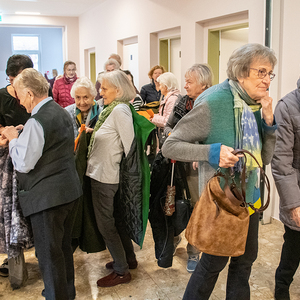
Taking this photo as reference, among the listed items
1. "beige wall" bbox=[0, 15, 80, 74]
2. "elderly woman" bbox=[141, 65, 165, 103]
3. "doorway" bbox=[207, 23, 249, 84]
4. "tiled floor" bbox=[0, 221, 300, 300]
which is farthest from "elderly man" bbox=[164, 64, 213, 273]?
"beige wall" bbox=[0, 15, 80, 74]

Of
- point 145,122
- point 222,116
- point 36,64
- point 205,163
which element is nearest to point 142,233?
point 145,122

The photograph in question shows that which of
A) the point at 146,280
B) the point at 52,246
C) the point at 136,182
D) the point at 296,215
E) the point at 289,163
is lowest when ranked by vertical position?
the point at 146,280

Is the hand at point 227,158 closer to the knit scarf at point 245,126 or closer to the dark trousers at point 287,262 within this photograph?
the knit scarf at point 245,126

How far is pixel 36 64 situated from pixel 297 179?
48.2ft

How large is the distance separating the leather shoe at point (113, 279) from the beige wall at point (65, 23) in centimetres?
979

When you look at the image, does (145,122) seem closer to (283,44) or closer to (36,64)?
(283,44)

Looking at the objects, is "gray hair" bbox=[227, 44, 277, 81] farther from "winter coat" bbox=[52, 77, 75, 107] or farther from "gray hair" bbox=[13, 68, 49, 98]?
"winter coat" bbox=[52, 77, 75, 107]

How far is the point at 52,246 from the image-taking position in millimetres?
2182

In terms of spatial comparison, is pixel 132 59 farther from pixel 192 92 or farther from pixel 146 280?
pixel 146 280

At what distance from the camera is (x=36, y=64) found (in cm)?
1544

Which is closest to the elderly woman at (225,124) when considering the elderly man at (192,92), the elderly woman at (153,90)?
the elderly man at (192,92)

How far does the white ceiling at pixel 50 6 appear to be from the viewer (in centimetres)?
954

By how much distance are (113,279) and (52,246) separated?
0.80 meters

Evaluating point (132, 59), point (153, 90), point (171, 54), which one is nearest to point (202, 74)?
point (153, 90)
